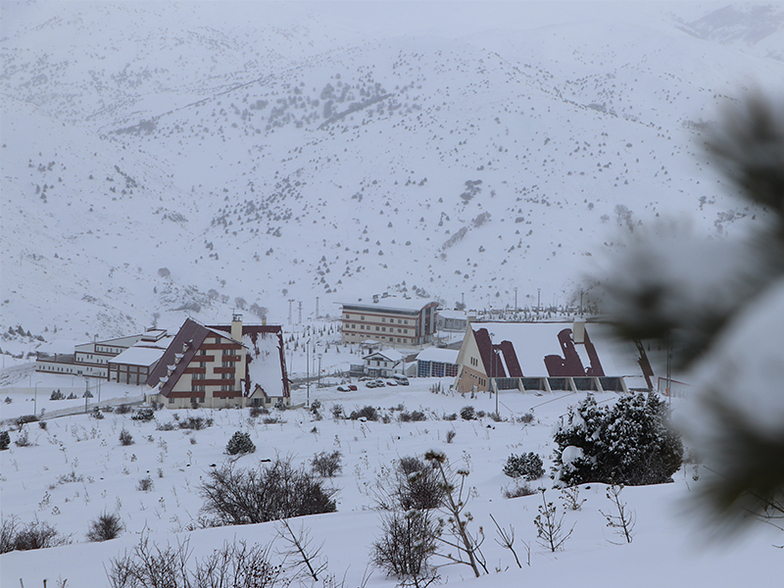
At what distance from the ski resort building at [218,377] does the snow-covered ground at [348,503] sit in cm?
780

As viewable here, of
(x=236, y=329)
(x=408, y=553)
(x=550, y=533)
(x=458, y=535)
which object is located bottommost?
(x=458, y=535)

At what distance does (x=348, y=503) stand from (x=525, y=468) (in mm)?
3982

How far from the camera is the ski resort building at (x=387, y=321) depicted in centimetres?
6212

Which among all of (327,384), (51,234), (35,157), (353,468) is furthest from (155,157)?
(353,468)

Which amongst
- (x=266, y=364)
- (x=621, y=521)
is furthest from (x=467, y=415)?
(x=621, y=521)

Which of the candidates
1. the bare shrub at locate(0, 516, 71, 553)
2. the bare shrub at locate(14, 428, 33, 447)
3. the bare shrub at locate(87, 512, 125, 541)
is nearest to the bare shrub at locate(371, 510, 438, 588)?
the bare shrub at locate(87, 512, 125, 541)

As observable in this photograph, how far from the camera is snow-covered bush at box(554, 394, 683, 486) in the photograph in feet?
39.0

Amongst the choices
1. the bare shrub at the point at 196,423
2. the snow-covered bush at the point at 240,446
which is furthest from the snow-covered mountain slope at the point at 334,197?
the snow-covered bush at the point at 240,446

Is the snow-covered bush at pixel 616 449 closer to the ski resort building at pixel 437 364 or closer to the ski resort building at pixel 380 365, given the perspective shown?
the ski resort building at pixel 437 364

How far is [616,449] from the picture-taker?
39.2 feet

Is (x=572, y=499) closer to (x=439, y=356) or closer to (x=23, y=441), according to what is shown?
(x=23, y=441)

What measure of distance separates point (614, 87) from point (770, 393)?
169458 mm

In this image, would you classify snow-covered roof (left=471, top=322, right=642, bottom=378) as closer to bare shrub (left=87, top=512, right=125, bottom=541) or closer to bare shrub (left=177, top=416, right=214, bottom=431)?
Result: bare shrub (left=177, top=416, right=214, bottom=431)

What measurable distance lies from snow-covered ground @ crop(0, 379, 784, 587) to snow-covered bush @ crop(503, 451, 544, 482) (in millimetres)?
240
